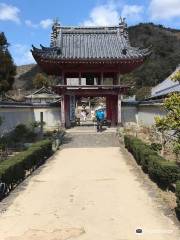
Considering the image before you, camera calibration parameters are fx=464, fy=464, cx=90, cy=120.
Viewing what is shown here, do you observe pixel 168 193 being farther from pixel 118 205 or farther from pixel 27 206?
pixel 27 206

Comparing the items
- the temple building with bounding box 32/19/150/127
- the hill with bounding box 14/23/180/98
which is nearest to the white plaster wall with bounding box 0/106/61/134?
the temple building with bounding box 32/19/150/127

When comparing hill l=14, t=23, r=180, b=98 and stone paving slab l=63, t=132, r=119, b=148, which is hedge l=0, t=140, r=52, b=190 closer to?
stone paving slab l=63, t=132, r=119, b=148

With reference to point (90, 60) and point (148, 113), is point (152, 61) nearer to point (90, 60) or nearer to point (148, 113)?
point (148, 113)

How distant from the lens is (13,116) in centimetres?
3300

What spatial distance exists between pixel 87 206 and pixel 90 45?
29087 mm

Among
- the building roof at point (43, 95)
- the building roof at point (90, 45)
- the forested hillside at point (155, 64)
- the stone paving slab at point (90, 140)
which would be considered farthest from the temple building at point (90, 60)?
the forested hillside at point (155, 64)

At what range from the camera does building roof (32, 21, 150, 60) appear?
36938 mm

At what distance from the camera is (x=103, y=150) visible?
26.2 m

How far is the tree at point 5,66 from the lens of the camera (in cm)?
3090

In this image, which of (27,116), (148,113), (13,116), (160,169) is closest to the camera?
(160,169)

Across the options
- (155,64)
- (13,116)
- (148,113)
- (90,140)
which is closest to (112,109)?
(148,113)

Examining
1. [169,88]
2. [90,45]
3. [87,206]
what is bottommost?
[87,206]

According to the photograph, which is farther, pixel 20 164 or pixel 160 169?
pixel 20 164

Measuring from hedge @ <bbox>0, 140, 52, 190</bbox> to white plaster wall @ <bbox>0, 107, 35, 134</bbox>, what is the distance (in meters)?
6.21
